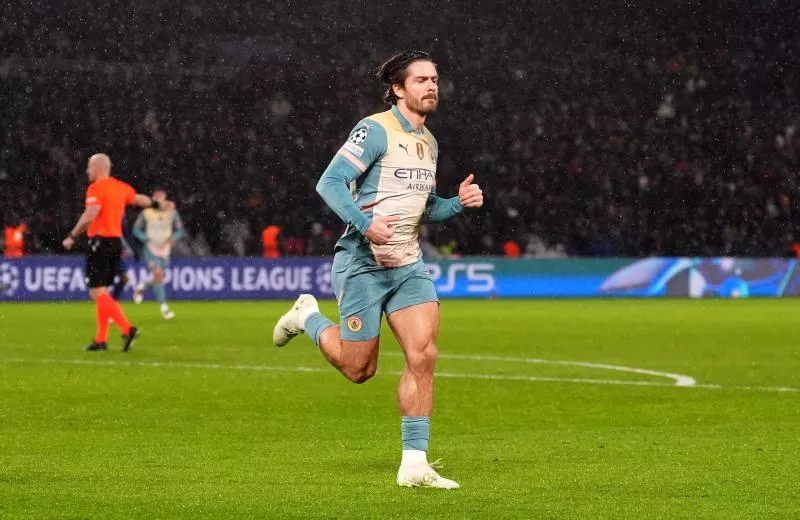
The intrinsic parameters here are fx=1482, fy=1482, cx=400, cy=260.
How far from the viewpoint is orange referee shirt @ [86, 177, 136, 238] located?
15.0 m

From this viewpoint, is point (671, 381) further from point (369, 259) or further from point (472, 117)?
point (472, 117)

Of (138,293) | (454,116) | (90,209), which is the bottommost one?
(138,293)

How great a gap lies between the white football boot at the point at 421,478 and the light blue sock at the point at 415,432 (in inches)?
3.6

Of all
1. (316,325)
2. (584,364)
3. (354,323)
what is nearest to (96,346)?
(584,364)

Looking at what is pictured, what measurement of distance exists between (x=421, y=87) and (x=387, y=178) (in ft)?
1.42

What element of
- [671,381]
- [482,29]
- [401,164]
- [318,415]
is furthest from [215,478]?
[482,29]

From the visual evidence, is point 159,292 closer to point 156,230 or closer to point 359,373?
point 156,230

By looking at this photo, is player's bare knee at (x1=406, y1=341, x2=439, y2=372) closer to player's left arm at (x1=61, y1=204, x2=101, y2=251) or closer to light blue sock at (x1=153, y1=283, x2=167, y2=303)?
player's left arm at (x1=61, y1=204, x2=101, y2=251)

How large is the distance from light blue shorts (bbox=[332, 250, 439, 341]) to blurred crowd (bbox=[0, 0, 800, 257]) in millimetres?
24953

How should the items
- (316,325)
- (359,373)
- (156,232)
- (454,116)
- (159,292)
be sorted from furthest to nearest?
1. (454,116)
2. (156,232)
3. (159,292)
4. (316,325)
5. (359,373)

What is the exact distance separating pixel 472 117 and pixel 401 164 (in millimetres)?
31371

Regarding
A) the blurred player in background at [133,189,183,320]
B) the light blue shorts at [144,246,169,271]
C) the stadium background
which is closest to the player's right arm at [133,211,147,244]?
the blurred player in background at [133,189,183,320]

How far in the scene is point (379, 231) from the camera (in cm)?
631

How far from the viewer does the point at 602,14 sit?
3969 cm
